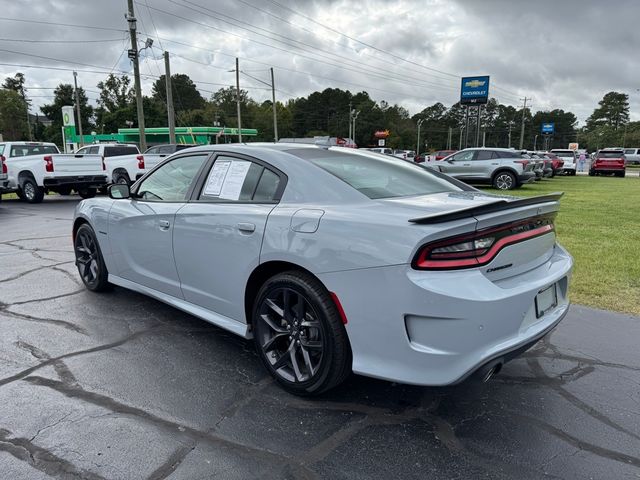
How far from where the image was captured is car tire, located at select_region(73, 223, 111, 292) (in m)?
4.91

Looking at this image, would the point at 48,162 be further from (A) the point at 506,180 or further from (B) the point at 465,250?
(A) the point at 506,180

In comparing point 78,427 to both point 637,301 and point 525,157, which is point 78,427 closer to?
point 637,301

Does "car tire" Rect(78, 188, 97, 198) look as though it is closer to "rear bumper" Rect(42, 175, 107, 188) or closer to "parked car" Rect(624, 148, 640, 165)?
"rear bumper" Rect(42, 175, 107, 188)

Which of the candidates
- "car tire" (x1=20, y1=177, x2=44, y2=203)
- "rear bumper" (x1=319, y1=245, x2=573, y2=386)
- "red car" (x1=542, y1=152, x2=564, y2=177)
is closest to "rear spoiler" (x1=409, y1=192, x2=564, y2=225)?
"rear bumper" (x1=319, y1=245, x2=573, y2=386)

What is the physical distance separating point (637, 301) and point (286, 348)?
3813 millimetres

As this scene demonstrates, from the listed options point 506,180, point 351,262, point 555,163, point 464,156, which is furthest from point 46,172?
point 555,163

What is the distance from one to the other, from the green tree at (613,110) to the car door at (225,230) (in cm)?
13934

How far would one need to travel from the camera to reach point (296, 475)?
2.30 m

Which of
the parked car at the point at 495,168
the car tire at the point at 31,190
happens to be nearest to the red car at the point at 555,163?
the parked car at the point at 495,168

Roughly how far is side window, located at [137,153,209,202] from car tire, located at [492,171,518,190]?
1604 cm

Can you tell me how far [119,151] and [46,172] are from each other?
5.08 m

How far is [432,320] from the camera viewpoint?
2324mm

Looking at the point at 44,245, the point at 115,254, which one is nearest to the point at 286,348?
the point at 115,254

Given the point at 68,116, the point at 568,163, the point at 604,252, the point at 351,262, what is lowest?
the point at 604,252
